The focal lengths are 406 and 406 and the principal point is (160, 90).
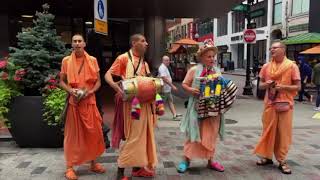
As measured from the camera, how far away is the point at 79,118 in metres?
5.29

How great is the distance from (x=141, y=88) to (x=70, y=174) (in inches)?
59.3

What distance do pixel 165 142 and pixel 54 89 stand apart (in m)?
2.22

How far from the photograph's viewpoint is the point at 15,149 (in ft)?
22.7

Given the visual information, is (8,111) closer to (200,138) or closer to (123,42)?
(200,138)

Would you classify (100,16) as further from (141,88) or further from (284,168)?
(284,168)

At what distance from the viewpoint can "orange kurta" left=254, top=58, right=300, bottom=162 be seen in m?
5.57

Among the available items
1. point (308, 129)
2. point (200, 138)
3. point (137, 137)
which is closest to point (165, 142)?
point (200, 138)

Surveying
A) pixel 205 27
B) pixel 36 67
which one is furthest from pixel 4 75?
pixel 205 27

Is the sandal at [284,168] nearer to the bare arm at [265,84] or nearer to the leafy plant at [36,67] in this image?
the bare arm at [265,84]

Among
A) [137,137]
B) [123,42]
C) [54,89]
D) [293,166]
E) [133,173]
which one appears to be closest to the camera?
[137,137]

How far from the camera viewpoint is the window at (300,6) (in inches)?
1363

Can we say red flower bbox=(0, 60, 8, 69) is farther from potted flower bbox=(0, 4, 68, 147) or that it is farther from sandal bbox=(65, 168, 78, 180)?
sandal bbox=(65, 168, 78, 180)

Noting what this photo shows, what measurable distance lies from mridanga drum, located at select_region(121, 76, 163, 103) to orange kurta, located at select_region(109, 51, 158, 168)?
0.15 metres

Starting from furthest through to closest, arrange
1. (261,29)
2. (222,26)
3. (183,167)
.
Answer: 1. (222,26)
2. (261,29)
3. (183,167)
